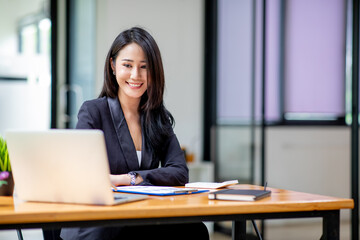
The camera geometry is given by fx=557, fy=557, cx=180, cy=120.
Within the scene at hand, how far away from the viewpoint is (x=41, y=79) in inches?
199

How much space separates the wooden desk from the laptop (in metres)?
0.03

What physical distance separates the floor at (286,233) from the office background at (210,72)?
1.34ft

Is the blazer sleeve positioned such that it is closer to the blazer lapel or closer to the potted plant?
the blazer lapel

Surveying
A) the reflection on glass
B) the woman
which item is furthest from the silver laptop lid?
the reflection on glass

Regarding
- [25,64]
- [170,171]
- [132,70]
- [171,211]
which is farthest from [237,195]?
[25,64]


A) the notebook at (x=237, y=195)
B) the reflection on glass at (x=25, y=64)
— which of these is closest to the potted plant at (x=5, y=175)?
the notebook at (x=237, y=195)

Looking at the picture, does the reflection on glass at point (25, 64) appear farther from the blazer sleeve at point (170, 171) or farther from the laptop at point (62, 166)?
the laptop at point (62, 166)

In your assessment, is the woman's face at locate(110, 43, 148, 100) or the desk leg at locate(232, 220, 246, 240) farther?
the woman's face at locate(110, 43, 148, 100)

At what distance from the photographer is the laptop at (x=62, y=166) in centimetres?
148

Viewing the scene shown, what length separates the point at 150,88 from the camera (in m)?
2.36

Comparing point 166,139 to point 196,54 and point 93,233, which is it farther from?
point 196,54

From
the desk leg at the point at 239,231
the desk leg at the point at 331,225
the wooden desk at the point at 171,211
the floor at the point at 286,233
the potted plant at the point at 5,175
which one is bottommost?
the floor at the point at 286,233

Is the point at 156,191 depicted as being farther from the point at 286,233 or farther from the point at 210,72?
the point at 210,72

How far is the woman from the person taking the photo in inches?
88.6
